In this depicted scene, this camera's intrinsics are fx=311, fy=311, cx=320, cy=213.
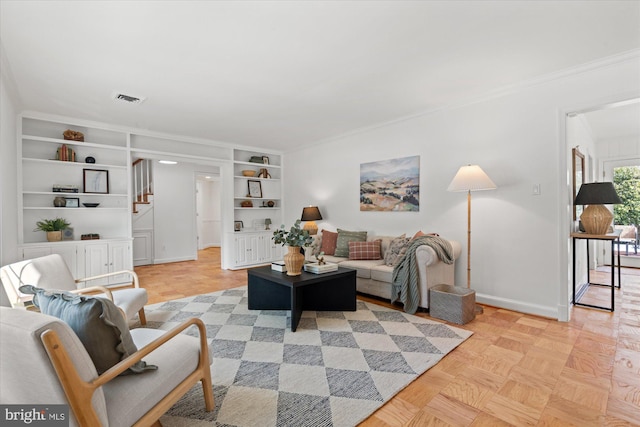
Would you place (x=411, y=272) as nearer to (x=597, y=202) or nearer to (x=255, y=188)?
(x=597, y=202)

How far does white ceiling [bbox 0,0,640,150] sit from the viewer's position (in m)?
2.12

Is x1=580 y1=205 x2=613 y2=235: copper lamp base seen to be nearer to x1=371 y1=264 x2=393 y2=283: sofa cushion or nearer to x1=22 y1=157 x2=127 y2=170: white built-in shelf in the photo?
x1=371 y1=264 x2=393 y2=283: sofa cushion

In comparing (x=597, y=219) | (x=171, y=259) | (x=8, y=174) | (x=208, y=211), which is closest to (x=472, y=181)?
(x=597, y=219)

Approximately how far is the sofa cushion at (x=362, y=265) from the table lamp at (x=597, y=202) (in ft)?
7.71

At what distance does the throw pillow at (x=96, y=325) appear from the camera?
123cm

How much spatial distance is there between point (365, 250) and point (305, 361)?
2.29m

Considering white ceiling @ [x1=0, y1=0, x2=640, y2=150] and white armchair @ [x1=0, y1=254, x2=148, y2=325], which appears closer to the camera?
white ceiling @ [x1=0, y1=0, x2=640, y2=150]

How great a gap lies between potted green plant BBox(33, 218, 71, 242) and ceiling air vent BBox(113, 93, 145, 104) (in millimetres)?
2101

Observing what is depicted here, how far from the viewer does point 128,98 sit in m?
3.64

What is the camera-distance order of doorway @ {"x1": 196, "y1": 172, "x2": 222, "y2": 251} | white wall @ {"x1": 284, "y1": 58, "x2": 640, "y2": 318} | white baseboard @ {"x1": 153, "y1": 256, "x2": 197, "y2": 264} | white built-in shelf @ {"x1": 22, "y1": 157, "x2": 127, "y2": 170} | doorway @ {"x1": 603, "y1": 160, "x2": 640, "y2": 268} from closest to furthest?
1. white wall @ {"x1": 284, "y1": 58, "x2": 640, "y2": 318}
2. white built-in shelf @ {"x1": 22, "y1": 157, "x2": 127, "y2": 170}
3. doorway @ {"x1": 603, "y1": 160, "x2": 640, "y2": 268}
4. white baseboard @ {"x1": 153, "y1": 256, "x2": 197, "y2": 264}
5. doorway @ {"x1": 196, "y1": 172, "x2": 222, "y2": 251}

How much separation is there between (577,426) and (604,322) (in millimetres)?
1993

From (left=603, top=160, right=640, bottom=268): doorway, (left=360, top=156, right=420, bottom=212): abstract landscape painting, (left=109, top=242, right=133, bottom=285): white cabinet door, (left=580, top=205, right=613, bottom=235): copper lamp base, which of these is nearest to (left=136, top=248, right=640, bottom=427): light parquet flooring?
(left=580, top=205, right=613, bottom=235): copper lamp base

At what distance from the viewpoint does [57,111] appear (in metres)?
4.15

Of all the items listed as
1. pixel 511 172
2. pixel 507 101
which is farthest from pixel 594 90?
pixel 511 172
